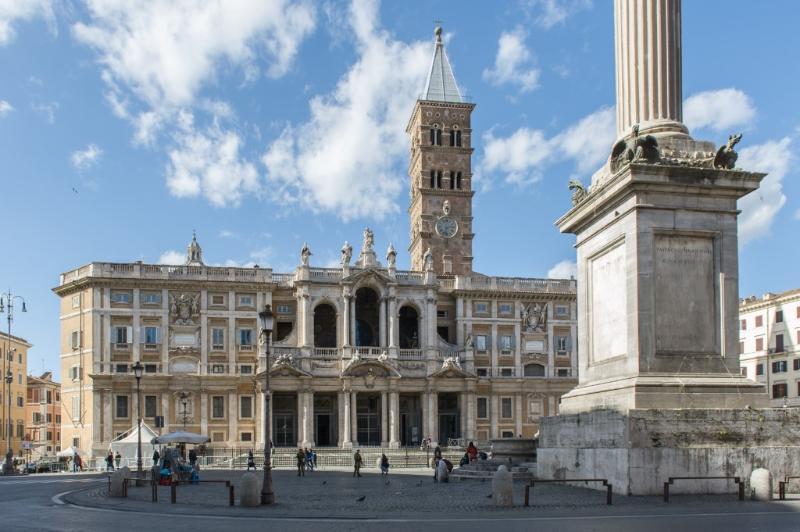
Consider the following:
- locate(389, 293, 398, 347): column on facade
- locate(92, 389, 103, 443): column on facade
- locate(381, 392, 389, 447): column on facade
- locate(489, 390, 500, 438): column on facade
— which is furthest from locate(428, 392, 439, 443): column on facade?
locate(92, 389, 103, 443): column on facade

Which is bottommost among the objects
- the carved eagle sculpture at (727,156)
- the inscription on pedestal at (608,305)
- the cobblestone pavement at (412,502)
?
the cobblestone pavement at (412,502)

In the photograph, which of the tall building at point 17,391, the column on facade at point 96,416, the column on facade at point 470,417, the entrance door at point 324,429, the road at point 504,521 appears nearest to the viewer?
the road at point 504,521

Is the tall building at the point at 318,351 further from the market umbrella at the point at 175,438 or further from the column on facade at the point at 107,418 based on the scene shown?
the market umbrella at the point at 175,438

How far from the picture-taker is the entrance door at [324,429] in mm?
73625

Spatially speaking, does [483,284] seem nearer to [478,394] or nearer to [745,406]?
[478,394]

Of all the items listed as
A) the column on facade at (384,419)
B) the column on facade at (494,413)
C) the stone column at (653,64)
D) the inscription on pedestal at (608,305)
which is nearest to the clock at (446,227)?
the column on facade at (494,413)

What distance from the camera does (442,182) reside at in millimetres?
87812

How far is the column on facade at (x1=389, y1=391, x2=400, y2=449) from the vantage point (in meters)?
71.1

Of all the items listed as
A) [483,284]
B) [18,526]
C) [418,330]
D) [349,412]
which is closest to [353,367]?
[349,412]

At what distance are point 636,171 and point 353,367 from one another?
54571 millimetres

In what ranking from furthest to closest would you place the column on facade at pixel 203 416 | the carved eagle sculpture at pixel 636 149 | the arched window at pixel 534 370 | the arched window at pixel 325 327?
the arched window at pixel 534 370
the arched window at pixel 325 327
the column on facade at pixel 203 416
the carved eagle sculpture at pixel 636 149

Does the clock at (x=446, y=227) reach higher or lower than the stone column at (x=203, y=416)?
higher

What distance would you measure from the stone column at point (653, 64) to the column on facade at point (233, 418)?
56.1 m

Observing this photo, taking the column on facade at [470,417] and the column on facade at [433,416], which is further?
the column on facade at [470,417]
